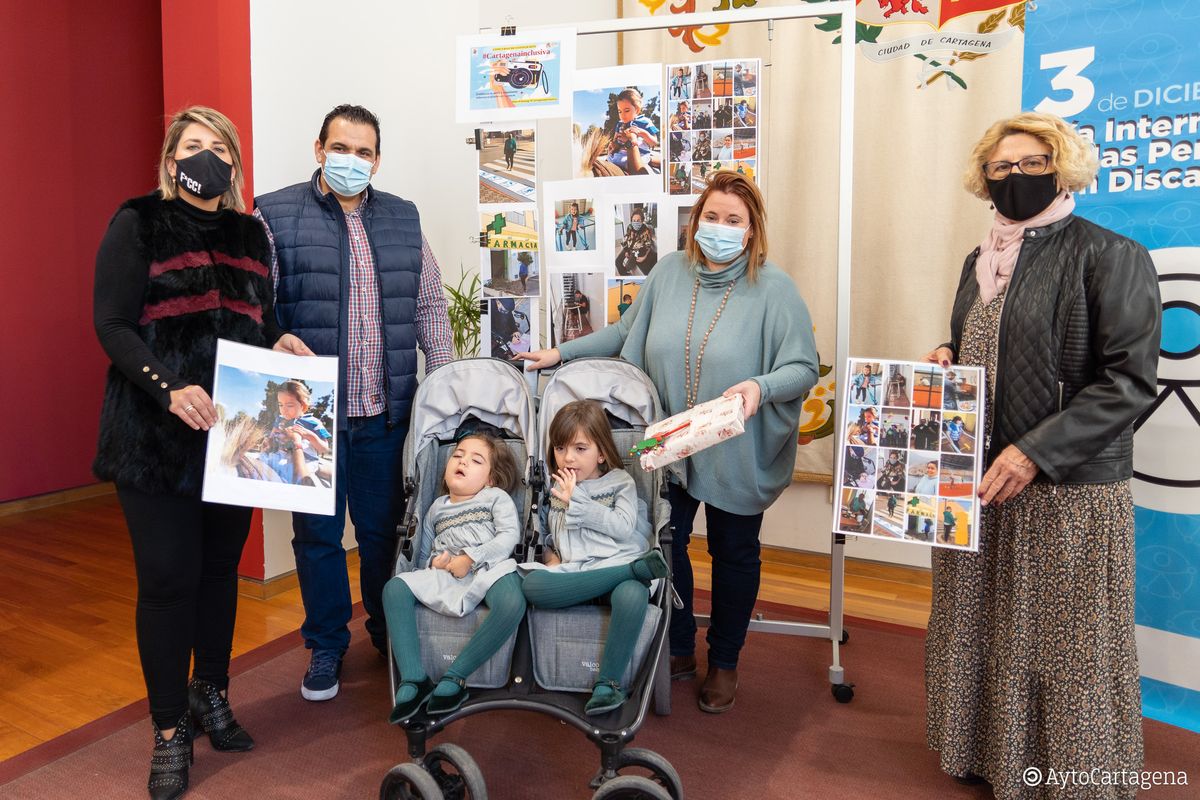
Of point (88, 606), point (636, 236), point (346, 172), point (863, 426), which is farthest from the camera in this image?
point (88, 606)

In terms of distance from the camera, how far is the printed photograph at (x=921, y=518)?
2145 millimetres

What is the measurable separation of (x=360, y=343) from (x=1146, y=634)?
2518 millimetres

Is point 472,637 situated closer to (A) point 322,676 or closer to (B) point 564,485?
(B) point 564,485

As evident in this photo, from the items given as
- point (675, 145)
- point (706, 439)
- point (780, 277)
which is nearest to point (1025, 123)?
point (780, 277)

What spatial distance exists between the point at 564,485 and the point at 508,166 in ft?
4.37

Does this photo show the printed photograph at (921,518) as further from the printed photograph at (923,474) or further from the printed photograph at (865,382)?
the printed photograph at (865,382)

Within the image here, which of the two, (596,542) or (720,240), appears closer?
(596,542)

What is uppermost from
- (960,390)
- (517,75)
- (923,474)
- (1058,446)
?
(517,75)

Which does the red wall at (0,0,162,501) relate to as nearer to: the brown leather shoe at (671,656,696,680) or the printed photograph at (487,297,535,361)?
the printed photograph at (487,297,535,361)

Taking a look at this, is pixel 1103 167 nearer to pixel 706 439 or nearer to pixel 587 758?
pixel 706 439

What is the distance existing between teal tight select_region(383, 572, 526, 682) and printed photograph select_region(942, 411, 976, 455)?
1152mm

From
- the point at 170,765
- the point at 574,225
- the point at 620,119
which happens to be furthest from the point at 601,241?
the point at 170,765

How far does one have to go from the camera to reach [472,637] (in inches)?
84.4

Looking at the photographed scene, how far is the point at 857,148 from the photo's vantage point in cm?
374
